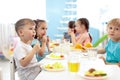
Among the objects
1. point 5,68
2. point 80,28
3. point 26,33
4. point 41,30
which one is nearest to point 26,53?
point 26,33

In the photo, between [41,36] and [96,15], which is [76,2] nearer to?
[96,15]

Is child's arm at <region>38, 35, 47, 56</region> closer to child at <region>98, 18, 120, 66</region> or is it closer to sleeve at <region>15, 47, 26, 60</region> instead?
sleeve at <region>15, 47, 26, 60</region>

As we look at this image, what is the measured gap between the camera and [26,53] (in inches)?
70.6

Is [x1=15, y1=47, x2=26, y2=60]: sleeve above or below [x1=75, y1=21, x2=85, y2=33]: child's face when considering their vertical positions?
below

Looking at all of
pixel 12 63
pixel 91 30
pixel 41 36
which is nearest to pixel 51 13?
pixel 91 30

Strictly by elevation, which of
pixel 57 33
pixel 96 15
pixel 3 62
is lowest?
pixel 3 62

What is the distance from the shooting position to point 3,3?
187 inches

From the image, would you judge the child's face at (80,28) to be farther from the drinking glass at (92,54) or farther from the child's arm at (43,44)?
the drinking glass at (92,54)

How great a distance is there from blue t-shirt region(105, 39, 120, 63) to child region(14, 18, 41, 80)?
68cm

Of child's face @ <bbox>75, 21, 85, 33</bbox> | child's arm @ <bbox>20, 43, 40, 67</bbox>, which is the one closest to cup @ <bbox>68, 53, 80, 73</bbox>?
child's arm @ <bbox>20, 43, 40, 67</bbox>

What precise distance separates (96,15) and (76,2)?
487 mm

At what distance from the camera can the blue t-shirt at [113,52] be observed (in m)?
2.05

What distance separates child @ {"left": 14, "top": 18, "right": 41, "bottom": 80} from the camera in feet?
5.61

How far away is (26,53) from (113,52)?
2.59ft
